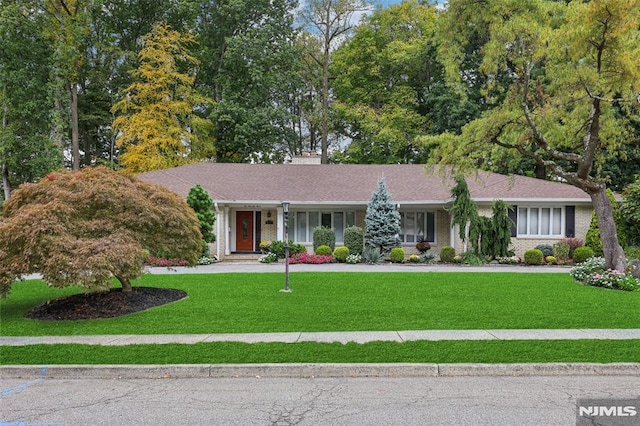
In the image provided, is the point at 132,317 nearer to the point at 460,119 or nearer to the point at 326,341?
the point at 326,341

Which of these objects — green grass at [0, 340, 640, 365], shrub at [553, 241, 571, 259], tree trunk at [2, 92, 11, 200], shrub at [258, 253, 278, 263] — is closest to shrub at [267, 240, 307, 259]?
shrub at [258, 253, 278, 263]

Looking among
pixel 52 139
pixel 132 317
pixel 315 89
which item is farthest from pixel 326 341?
pixel 315 89

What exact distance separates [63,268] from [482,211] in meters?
16.9

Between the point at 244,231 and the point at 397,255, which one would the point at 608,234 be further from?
the point at 244,231

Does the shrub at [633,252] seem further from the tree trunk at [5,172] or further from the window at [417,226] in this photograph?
the tree trunk at [5,172]

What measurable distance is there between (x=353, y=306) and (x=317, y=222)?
1282 centimetres

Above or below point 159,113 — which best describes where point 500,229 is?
below

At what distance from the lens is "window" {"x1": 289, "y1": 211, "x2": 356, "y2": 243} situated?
22.3m

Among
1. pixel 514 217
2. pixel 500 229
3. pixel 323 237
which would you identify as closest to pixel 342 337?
pixel 323 237

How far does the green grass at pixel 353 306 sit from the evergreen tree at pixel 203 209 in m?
4.92

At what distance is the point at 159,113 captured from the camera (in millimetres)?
28219

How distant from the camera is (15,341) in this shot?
7188 mm

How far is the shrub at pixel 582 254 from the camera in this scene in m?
18.2
